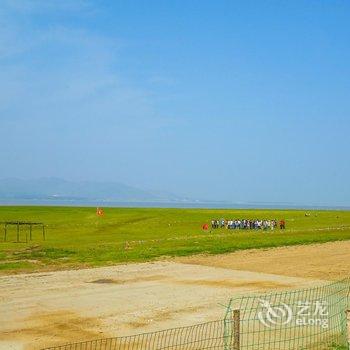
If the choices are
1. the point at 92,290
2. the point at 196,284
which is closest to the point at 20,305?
the point at 92,290

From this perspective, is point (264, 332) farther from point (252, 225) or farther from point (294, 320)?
point (252, 225)

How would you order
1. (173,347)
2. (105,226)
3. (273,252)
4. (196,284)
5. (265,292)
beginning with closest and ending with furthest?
1. (173,347)
2. (265,292)
3. (196,284)
4. (273,252)
5. (105,226)

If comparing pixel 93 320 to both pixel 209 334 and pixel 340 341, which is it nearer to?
pixel 209 334

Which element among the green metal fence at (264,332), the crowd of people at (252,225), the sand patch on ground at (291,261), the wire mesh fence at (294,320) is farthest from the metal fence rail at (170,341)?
the crowd of people at (252,225)

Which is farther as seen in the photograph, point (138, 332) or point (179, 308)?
point (179, 308)

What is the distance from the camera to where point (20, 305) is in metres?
22.8

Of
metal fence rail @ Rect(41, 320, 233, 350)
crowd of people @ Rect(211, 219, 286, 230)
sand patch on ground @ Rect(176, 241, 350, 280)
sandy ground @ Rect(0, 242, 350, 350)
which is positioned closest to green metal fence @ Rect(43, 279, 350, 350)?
metal fence rail @ Rect(41, 320, 233, 350)

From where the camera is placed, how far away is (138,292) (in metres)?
25.8

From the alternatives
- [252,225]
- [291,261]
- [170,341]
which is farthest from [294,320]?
[252,225]

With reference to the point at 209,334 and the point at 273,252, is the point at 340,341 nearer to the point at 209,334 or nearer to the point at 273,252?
the point at 209,334

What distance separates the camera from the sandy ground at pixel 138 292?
62.1 feet

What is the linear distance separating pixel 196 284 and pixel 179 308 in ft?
20.1

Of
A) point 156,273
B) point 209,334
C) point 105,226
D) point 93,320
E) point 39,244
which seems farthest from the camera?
point 105,226

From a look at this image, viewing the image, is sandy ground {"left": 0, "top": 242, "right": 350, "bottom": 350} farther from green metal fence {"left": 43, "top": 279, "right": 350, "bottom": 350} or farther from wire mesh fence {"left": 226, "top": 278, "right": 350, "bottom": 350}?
wire mesh fence {"left": 226, "top": 278, "right": 350, "bottom": 350}
